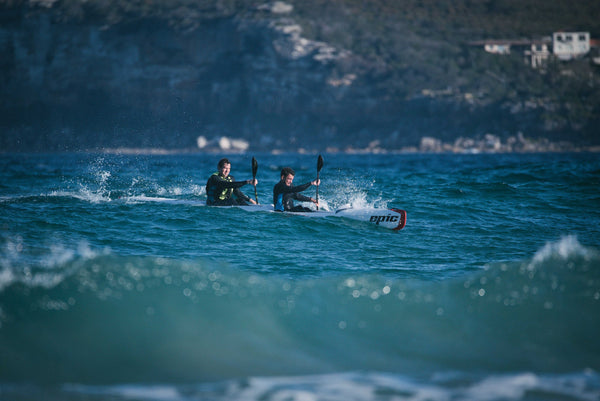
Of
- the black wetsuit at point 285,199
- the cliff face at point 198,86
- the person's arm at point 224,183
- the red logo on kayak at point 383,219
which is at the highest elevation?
the cliff face at point 198,86

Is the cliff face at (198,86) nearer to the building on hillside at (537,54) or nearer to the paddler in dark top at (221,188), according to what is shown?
the building on hillside at (537,54)

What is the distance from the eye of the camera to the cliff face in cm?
11938

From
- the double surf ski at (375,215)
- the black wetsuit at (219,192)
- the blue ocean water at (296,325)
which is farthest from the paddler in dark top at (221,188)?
the blue ocean water at (296,325)

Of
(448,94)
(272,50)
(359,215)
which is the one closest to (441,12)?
(448,94)

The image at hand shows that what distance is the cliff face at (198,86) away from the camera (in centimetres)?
11938

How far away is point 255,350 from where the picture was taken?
6477 mm

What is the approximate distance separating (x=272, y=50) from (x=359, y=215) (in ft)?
359

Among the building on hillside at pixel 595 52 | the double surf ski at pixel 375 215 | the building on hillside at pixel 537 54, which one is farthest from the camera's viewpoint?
the building on hillside at pixel 537 54

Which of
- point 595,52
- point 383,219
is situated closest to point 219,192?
point 383,219

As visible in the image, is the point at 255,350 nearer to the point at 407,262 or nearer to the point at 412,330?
the point at 412,330

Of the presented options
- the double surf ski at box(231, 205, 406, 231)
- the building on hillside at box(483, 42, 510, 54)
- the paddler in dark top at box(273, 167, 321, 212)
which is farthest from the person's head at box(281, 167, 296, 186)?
the building on hillside at box(483, 42, 510, 54)

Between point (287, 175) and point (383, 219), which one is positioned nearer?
point (383, 219)

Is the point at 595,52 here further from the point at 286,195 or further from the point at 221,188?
the point at 221,188

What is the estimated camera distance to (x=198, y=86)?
12412cm
